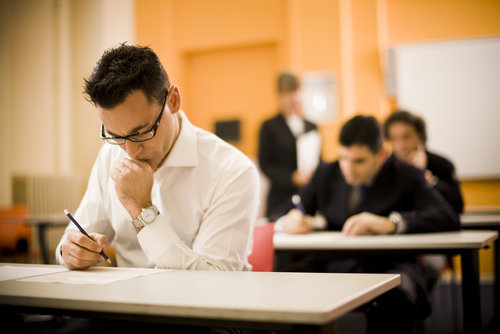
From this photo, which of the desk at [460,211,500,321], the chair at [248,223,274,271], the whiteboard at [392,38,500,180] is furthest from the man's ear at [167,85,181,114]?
the whiteboard at [392,38,500,180]

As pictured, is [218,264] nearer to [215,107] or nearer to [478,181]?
[478,181]

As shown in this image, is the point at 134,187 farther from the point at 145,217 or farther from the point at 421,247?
the point at 421,247

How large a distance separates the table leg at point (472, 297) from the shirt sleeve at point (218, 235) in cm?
86

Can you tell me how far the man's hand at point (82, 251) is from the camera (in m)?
1.35

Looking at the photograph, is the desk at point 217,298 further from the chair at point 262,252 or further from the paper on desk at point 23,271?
the chair at point 262,252

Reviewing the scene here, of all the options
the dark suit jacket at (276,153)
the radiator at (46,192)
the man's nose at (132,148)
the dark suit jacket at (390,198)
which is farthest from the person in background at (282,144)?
the radiator at (46,192)

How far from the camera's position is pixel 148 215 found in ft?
4.58

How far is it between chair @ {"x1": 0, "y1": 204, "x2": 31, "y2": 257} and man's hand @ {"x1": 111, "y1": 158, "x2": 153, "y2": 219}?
3.51 m

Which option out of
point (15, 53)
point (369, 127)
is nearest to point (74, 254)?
point (369, 127)

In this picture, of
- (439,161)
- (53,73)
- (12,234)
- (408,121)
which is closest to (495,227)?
(439,161)

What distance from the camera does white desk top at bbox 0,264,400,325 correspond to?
2.70 feet

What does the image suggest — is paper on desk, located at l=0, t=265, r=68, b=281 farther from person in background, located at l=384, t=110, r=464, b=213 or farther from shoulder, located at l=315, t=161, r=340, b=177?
person in background, located at l=384, t=110, r=464, b=213

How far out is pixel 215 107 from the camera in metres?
6.18

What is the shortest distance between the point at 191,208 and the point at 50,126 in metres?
5.16
